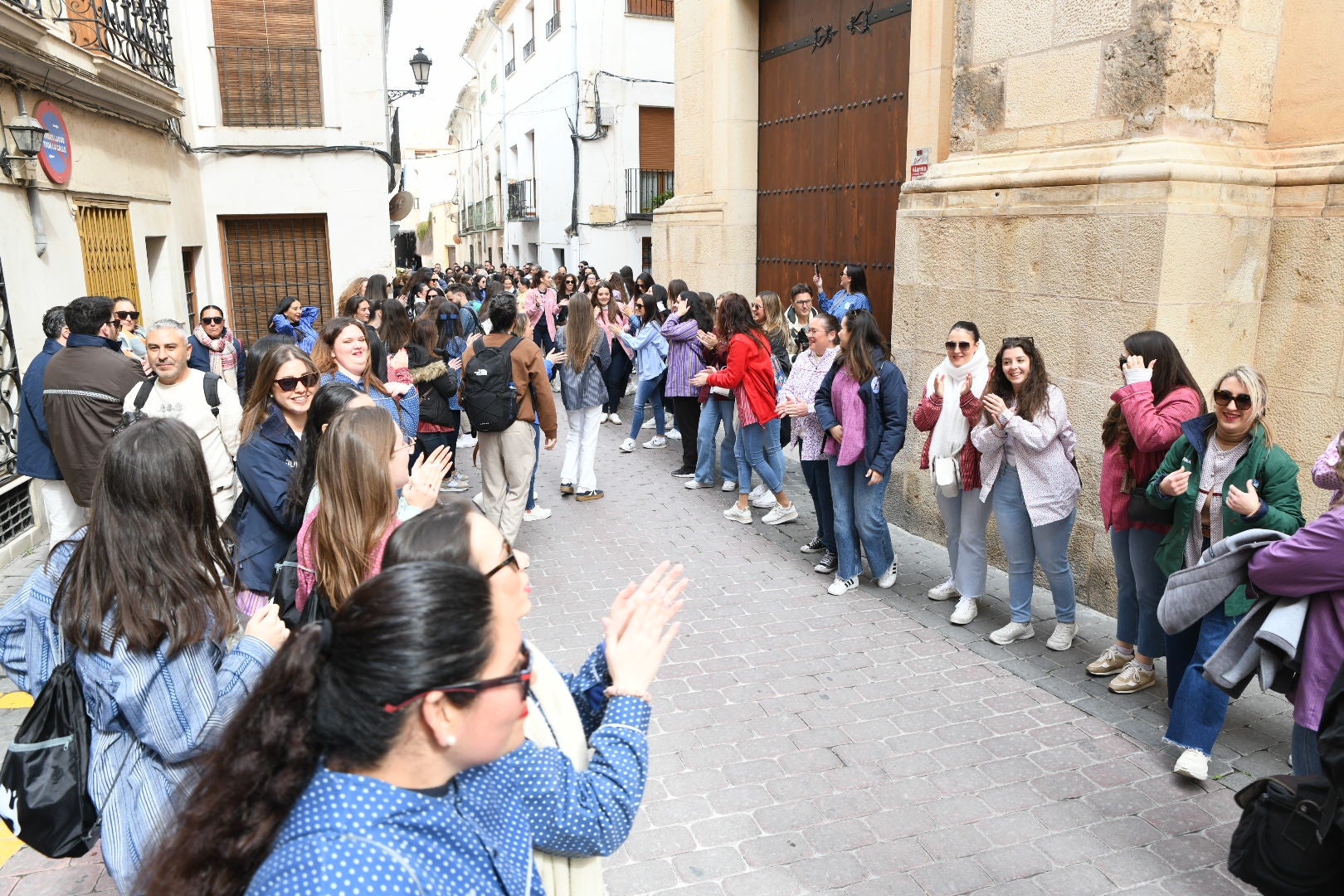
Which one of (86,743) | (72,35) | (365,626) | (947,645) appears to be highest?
(72,35)

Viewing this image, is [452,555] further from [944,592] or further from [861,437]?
[944,592]

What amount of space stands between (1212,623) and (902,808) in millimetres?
1485

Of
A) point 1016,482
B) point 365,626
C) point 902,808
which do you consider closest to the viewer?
point 365,626

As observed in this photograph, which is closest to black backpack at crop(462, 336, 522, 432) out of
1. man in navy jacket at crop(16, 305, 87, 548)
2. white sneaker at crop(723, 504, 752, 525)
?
white sneaker at crop(723, 504, 752, 525)

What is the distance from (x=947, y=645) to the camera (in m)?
5.29

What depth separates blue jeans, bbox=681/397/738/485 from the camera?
334 inches

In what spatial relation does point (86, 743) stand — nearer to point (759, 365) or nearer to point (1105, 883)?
point (1105, 883)

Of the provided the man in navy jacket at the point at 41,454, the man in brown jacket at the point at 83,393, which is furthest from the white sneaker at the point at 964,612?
the man in navy jacket at the point at 41,454

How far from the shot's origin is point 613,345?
11273mm

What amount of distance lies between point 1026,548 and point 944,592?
0.87m

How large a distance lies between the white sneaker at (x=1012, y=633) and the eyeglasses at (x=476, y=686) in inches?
171

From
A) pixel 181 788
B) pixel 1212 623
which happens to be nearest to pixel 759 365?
pixel 1212 623

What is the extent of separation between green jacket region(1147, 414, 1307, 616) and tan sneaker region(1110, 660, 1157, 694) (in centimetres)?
64

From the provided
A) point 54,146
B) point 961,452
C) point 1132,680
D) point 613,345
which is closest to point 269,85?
point 54,146
